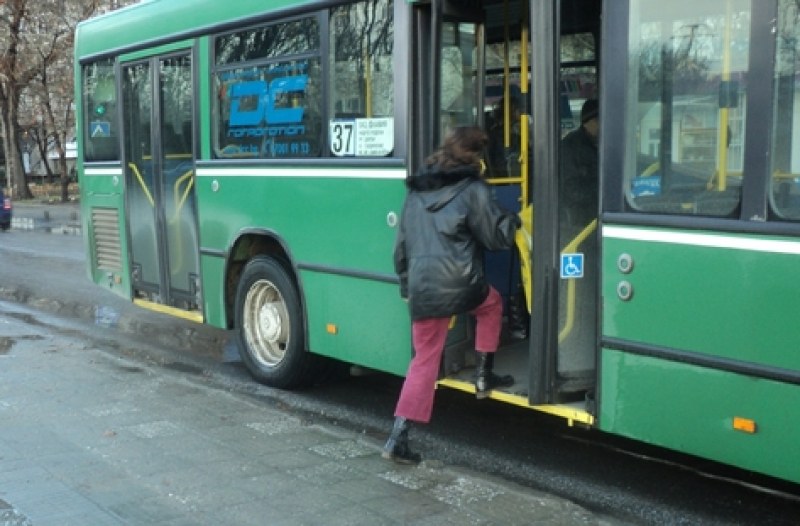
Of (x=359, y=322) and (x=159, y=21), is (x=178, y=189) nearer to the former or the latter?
(x=159, y=21)

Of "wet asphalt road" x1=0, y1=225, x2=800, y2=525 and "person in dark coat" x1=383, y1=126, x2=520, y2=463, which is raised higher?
"person in dark coat" x1=383, y1=126, x2=520, y2=463

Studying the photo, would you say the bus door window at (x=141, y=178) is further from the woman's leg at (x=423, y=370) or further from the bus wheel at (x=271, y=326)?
the woman's leg at (x=423, y=370)

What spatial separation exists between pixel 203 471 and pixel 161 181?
12.4ft

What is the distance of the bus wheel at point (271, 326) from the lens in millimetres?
7141

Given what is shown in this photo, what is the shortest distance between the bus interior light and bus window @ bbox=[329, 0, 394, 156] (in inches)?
110

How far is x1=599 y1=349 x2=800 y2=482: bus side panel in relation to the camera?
13.2 ft

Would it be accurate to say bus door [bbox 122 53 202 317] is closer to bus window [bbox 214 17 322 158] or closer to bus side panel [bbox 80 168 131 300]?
bus side panel [bbox 80 168 131 300]

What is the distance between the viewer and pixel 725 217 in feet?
13.7

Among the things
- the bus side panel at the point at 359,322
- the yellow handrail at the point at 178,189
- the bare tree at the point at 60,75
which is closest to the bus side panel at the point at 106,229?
the yellow handrail at the point at 178,189

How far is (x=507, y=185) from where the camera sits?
246 inches

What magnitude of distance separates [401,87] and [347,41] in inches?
28.0

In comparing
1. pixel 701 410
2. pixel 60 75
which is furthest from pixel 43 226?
pixel 701 410

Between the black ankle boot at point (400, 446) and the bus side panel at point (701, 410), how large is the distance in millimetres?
1259

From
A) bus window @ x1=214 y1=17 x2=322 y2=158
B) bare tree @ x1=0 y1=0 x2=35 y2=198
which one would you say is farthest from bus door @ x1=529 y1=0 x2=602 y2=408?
bare tree @ x1=0 y1=0 x2=35 y2=198
